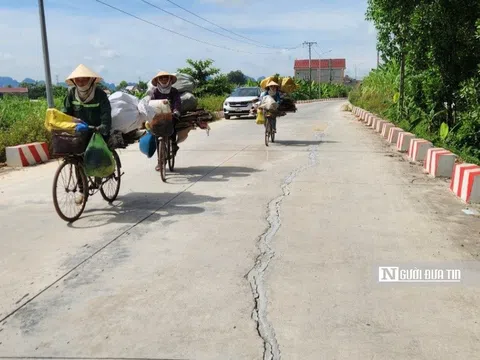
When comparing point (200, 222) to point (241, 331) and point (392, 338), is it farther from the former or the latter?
point (392, 338)

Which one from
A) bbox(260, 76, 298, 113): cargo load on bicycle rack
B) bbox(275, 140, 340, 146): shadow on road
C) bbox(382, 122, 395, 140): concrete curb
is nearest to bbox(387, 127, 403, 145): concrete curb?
bbox(382, 122, 395, 140): concrete curb

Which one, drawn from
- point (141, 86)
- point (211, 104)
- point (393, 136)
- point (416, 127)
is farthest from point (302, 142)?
point (141, 86)

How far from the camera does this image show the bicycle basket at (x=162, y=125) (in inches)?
327

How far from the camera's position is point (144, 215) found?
258 inches

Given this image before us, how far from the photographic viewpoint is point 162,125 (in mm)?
8398

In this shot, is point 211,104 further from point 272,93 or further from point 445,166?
point 445,166

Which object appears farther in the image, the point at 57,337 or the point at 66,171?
the point at 66,171

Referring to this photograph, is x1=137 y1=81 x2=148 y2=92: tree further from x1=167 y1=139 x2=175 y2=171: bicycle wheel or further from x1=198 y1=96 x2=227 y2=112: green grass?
x1=167 y1=139 x2=175 y2=171: bicycle wheel

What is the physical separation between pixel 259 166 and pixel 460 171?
4.06 m

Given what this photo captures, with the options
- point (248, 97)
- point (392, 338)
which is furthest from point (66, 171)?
point (248, 97)

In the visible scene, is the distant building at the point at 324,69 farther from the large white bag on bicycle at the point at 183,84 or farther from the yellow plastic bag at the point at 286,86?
the large white bag on bicycle at the point at 183,84

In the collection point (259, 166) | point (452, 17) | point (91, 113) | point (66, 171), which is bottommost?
point (259, 166)

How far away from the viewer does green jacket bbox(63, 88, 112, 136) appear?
6.30 metres

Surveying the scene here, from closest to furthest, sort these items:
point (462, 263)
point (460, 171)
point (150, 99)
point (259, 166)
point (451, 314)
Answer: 1. point (451, 314)
2. point (462, 263)
3. point (460, 171)
4. point (150, 99)
5. point (259, 166)
